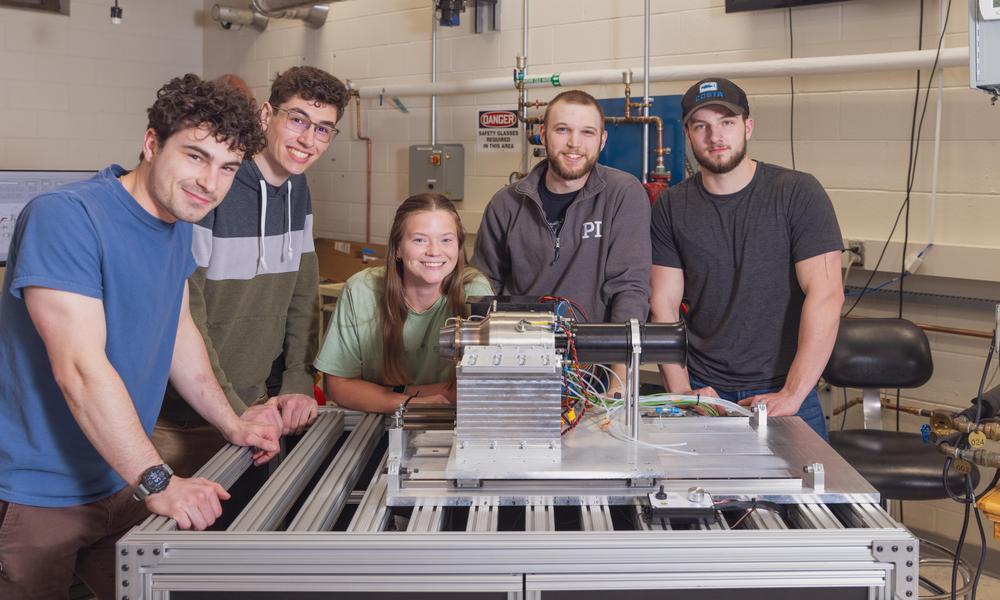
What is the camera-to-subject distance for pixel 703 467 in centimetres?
148

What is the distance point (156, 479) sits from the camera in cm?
145

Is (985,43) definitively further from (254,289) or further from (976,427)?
(254,289)

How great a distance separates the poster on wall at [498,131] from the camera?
13.7 ft

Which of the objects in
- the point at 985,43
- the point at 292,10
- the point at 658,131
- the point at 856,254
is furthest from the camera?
the point at 292,10

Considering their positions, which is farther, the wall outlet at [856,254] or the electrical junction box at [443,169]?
the electrical junction box at [443,169]

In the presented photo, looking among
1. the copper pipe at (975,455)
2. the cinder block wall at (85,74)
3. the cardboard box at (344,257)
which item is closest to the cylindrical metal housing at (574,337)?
the copper pipe at (975,455)

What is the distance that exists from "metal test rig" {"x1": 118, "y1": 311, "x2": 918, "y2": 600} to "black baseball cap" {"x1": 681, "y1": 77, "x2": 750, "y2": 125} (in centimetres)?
93

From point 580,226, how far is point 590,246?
59mm

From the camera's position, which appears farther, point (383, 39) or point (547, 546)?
point (383, 39)

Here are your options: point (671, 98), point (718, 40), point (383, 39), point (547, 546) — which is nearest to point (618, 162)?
point (671, 98)

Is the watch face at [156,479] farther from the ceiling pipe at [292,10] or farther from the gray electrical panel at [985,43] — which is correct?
the ceiling pipe at [292,10]

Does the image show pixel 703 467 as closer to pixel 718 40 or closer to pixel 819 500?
pixel 819 500

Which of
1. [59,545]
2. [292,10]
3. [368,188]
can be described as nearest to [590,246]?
[59,545]

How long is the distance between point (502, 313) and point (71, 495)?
2.65 feet
